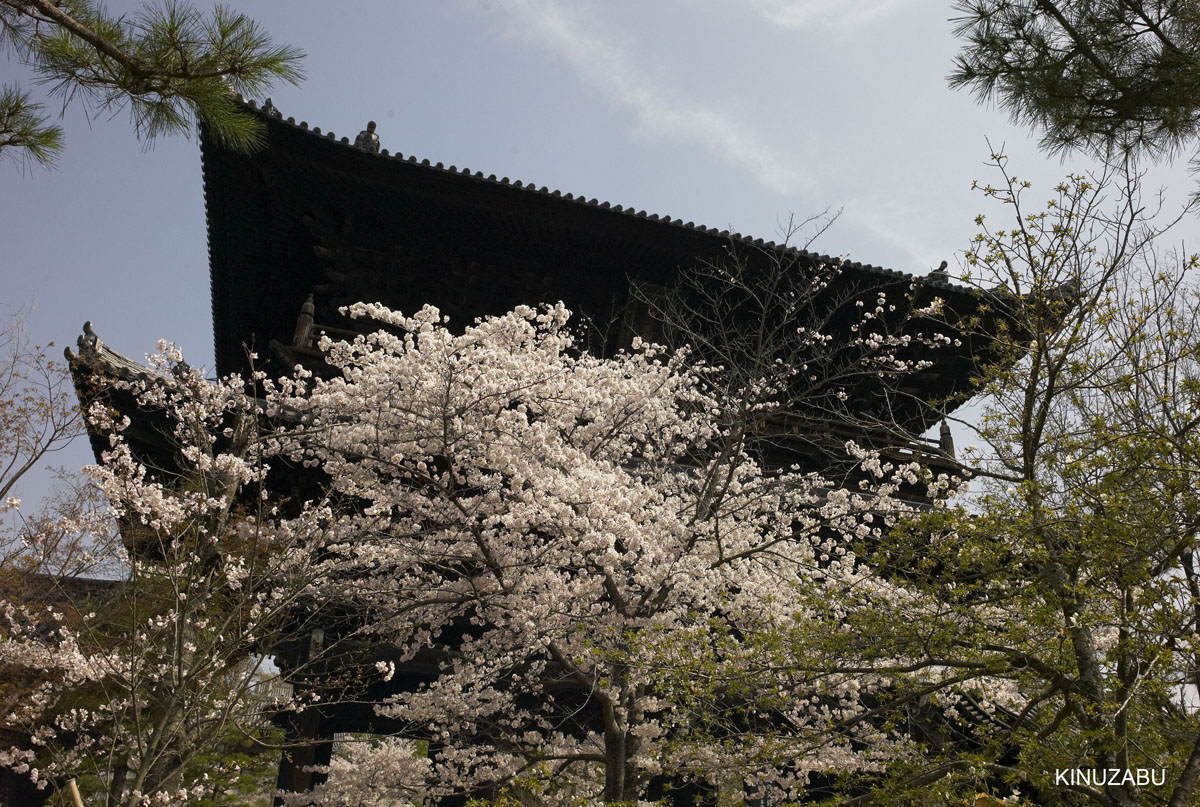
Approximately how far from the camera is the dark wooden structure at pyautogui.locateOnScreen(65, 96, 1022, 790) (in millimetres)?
9688

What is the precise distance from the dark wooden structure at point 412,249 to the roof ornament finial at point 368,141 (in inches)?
4.4

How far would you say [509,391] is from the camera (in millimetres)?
7238

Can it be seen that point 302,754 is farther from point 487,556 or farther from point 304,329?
point 304,329

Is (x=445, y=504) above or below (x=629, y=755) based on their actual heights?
above

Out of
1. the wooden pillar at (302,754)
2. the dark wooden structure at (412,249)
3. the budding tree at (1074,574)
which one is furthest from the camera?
the dark wooden structure at (412,249)

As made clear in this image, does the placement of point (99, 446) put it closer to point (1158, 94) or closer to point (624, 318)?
point (624, 318)

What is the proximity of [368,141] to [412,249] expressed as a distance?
5.27ft

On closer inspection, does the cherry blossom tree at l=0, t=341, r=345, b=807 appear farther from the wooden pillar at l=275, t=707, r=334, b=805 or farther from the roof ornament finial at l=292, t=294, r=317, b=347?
the roof ornament finial at l=292, t=294, r=317, b=347

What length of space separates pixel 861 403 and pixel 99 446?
10.3 metres

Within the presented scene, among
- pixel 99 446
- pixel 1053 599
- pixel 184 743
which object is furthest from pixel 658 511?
pixel 99 446

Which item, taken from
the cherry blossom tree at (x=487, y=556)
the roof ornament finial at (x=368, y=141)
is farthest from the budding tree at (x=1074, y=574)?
the roof ornament finial at (x=368, y=141)

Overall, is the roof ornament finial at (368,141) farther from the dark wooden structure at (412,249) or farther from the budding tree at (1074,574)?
the budding tree at (1074,574)

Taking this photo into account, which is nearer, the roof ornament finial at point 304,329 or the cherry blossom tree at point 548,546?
the cherry blossom tree at point 548,546

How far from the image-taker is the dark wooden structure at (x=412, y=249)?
969 centimetres
